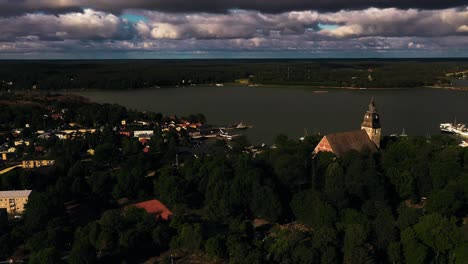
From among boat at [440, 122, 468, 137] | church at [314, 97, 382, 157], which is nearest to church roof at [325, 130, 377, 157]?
church at [314, 97, 382, 157]

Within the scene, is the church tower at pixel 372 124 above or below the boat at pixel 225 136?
above

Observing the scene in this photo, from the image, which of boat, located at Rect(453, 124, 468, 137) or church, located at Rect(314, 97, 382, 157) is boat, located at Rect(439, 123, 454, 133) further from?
church, located at Rect(314, 97, 382, 157)

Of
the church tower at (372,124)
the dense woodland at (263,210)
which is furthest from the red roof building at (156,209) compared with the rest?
the church tower at (372,124)

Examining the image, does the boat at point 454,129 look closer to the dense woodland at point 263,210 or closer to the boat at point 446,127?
the boat at point 446,127

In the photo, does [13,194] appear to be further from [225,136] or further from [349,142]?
[225,136]

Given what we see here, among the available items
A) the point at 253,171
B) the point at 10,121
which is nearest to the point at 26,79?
the point at 10,121

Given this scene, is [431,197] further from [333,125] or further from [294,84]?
[294,84]
